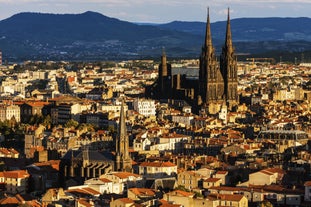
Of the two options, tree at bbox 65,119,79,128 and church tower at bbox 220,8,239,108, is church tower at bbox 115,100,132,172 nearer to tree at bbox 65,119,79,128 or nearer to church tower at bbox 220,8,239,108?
tree at bbox 65,119,79,128

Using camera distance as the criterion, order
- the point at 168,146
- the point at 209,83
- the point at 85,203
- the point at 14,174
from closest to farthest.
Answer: the point at 85,203 < the point at 14,174 < the point at 168,146 < the point at 209,83

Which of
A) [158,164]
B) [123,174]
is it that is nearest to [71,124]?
[158,164]

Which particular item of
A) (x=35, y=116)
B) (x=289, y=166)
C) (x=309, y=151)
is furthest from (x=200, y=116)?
(x=289, y=166)

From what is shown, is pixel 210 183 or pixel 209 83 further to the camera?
pixel 209 83

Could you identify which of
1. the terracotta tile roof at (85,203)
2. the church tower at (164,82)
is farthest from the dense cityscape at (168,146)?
the church tower at (164,82)

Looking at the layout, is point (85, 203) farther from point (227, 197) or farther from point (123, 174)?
point (123, 174)

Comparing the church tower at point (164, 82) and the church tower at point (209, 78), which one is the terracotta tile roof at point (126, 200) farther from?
the church tower at point (164, 82)

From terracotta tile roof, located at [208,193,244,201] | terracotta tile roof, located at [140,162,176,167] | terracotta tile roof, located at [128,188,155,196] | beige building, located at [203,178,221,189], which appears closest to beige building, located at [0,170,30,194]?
terracotta tile roof, located at [140,162,176,167]

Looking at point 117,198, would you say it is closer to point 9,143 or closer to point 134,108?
point 9,143
